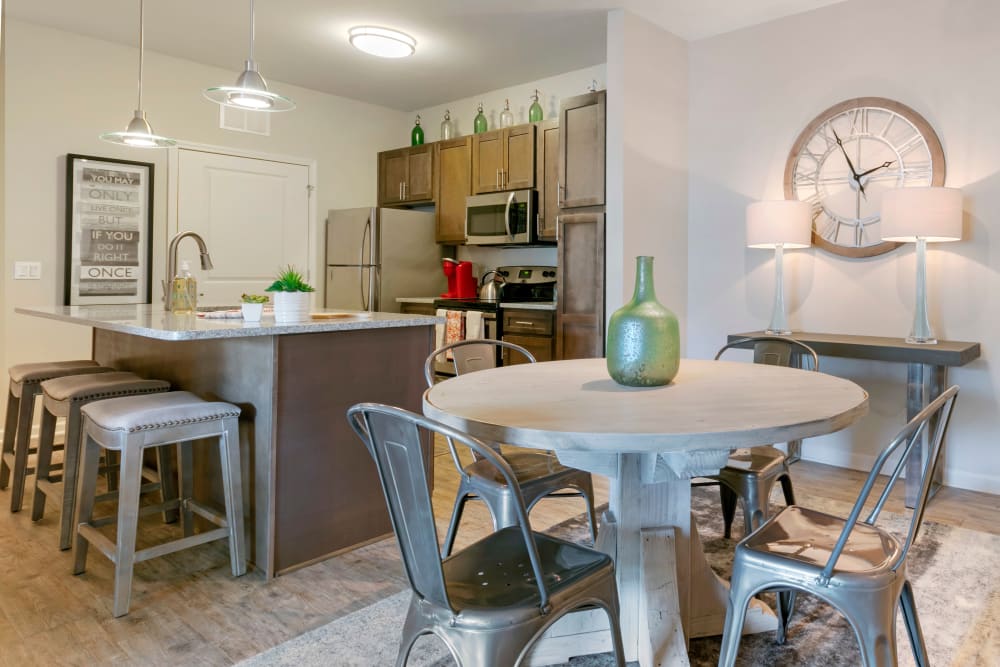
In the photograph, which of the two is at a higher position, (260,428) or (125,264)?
(125,264)

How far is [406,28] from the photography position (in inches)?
165

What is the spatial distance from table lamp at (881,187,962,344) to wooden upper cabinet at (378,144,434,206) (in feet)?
11.7

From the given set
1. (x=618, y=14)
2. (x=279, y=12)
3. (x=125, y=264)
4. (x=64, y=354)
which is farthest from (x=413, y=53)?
(x=64, y=354)

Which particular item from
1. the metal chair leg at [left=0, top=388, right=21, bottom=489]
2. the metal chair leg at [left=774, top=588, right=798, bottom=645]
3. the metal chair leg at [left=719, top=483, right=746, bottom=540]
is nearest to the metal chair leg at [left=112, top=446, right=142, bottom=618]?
the metal chair leg at [left=0, top=388, right=21, bottom=489]

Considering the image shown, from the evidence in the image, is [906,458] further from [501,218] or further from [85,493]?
[501,218]

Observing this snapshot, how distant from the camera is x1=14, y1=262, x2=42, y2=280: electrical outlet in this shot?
4219mm

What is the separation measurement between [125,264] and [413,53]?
2.41m

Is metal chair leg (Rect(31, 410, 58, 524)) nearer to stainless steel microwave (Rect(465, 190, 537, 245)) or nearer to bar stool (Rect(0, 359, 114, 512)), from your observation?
bar stool (Rect(0, 359, 114, 512))

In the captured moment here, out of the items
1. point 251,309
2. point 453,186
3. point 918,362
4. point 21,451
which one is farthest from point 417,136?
point 918,362

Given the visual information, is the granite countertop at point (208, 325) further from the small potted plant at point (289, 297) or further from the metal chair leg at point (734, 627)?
the metal chair leg at point (734, 627)

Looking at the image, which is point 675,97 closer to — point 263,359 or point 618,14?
point 618,14

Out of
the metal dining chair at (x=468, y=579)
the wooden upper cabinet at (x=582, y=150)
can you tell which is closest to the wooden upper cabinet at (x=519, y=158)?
the wooden upper cabinet at (x=582, y=150)

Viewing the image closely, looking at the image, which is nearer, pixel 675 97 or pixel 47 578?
pixel 47 578

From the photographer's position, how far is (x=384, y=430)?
1274 millimetres
